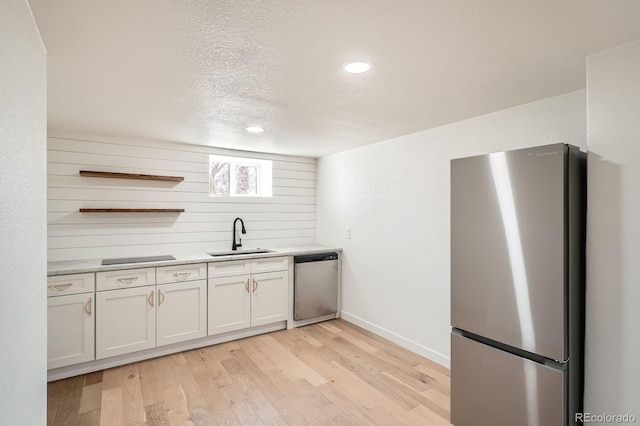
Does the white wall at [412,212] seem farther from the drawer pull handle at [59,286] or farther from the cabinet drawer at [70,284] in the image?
the drawer pull handle at [59,286]

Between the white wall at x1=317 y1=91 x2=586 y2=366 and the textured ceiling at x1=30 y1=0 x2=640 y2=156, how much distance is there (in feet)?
0.70

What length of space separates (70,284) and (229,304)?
1.45 m

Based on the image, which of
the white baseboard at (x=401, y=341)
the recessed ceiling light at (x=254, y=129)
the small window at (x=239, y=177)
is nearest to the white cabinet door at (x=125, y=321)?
the small window at (x=239, y=177)

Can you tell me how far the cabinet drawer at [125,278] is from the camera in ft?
9.45

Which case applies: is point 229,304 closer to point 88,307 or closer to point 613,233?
point 88,307

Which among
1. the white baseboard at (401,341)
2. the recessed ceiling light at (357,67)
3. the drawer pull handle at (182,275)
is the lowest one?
the white baseboard at (401,341)

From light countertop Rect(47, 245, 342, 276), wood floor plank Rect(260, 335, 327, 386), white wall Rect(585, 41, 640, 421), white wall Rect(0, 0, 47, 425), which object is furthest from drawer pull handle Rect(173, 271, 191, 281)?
white wall Rect(585, 41, 640, 421)

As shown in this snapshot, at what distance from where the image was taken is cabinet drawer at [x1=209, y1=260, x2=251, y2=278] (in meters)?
3.46

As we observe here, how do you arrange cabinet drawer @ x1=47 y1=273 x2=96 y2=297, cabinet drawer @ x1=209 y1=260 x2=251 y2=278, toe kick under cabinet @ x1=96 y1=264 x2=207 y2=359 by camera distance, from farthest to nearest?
cabinet drawer @ x1=209 y1=260 x2=251 y2=278 < toe kick under cabinet @ x1=96 y1=264 x2=207 y2=359 < cabinet drawer @ x1=47 y1=273 x2=96 y2=297

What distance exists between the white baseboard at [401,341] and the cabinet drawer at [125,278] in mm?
2387

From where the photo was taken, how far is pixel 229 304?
3.56m

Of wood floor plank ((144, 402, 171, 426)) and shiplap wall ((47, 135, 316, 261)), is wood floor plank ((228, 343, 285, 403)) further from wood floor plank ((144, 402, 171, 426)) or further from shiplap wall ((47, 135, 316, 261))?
shiplap wall ((47, 135, 316, 261))

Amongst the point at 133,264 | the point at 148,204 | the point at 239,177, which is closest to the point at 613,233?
the point at 133,264

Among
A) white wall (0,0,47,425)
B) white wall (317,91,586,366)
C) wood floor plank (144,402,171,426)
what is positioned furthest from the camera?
white wall (317,91,586,366)
